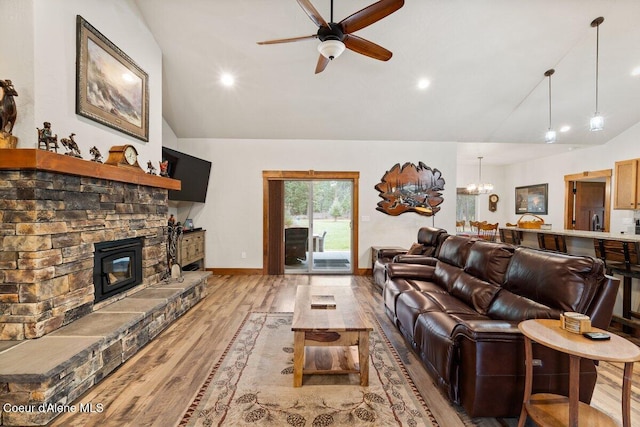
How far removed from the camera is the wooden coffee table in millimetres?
2205

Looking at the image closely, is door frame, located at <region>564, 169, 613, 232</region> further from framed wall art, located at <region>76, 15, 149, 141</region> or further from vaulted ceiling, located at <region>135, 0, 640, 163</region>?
framed wall art, located at <region>76, 15, 149, 141</region>

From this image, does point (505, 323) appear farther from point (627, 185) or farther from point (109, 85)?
point (627, 185)

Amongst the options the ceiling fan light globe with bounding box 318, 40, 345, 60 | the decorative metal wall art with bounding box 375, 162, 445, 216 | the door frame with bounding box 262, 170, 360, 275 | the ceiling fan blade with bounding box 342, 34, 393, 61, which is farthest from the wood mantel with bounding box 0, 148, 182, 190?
the decorative metal wall art with bounding box 375, 162, 445, 216

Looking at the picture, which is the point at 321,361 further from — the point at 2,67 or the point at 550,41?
the point at 550,41

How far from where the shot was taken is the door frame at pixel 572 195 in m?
6.40

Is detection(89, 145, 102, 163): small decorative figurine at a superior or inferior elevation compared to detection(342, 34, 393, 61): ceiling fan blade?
inferior

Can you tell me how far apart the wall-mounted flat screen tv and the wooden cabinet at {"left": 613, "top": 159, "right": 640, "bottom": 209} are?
824 cm

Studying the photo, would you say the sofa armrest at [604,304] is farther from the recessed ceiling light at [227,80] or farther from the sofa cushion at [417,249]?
the recessed ceiling light at [227,80]

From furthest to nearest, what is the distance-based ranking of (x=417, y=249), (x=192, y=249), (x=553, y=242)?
1. (x=192, y=249)
2. (x=417, y=249)
3. (x=553, y=242)

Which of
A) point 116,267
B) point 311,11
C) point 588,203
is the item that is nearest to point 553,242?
point 311,11

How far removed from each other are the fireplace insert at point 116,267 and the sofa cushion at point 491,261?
373 cm

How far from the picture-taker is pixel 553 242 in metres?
4.12

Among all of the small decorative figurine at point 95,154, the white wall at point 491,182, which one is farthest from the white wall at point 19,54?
the white wall at point 491,182

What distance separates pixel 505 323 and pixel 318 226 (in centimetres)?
448
